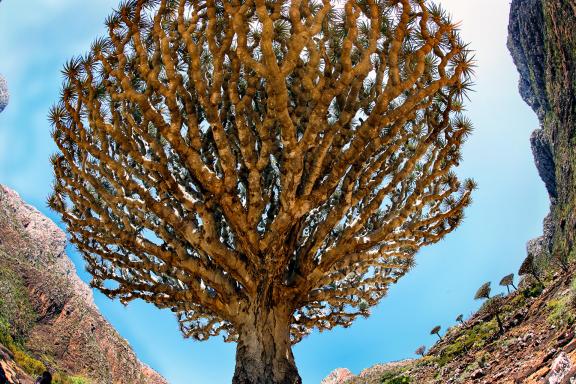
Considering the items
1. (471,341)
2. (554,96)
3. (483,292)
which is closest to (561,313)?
(471,341)

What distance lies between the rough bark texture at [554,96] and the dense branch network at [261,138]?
1684 cm

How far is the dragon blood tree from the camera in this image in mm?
5883

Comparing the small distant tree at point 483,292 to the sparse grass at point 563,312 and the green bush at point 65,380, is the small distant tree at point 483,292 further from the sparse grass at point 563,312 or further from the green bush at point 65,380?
the green bush at point 65,380

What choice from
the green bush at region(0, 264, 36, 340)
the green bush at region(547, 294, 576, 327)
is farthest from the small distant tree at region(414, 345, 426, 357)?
the green bush at region(0, 264, 36, 340)

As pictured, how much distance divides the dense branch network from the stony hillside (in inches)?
109

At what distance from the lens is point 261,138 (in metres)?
6.12

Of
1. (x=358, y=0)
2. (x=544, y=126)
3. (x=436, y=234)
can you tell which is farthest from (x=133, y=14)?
(x=544, y=126)

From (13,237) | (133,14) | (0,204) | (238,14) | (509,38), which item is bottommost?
(238,14)

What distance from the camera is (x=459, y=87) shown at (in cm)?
782

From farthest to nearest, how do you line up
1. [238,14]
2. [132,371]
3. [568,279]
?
[132,371] → [568,279] → [238,14]

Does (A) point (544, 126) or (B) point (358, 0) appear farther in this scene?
(A) point (544, 126)

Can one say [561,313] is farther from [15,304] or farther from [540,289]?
[15,304]

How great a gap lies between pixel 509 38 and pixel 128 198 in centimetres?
4930

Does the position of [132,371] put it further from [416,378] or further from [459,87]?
[459,87]
